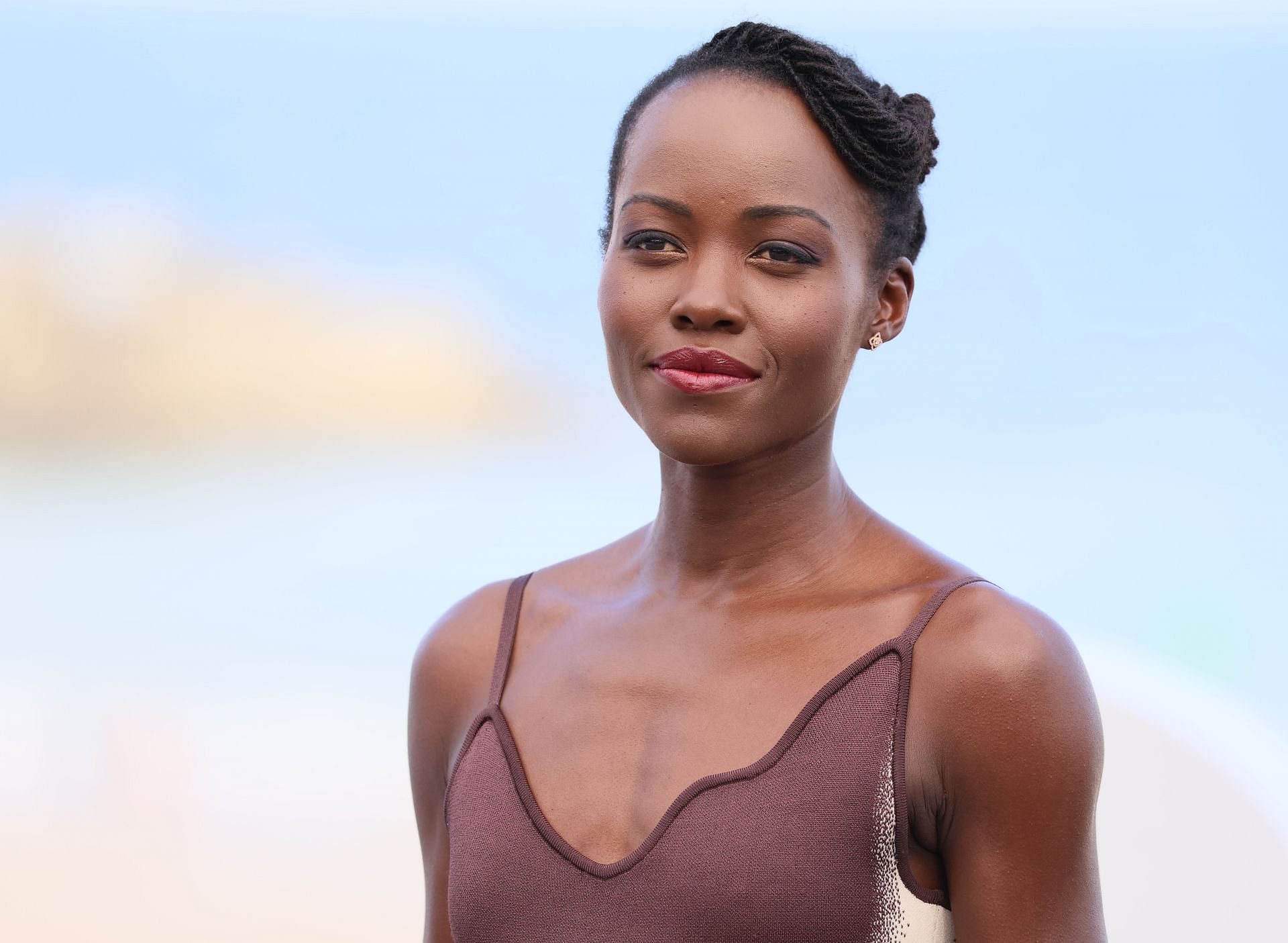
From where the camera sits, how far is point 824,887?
1.73m

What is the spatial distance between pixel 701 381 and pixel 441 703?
638 mm

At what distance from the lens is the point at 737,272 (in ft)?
6.06

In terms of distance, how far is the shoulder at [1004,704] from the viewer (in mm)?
1712

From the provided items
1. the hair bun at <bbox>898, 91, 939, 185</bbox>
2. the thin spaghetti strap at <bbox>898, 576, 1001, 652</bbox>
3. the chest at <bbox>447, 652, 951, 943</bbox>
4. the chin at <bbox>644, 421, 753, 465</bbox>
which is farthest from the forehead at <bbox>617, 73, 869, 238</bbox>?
the chest at <bbox>447, 652, 951, 943</bbox>

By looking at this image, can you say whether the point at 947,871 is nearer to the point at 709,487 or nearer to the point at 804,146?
the point at 709,487

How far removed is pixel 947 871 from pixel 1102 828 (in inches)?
57.4

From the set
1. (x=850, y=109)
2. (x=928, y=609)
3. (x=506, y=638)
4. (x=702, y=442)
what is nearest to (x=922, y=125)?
(x=850, y=109)

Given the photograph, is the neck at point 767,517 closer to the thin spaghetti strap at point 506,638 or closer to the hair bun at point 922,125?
A: the thin spaghetti strap at point 506,638

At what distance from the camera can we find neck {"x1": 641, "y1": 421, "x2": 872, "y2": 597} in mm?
1964

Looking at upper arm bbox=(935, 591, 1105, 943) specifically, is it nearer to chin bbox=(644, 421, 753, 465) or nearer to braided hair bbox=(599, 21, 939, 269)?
chin bbox=(644, 421, 753, 465)

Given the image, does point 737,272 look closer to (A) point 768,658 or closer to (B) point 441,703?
(A) point 768,658

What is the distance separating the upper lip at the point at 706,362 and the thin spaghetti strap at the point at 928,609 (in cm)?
32

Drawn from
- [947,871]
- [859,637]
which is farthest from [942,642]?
[947,871]

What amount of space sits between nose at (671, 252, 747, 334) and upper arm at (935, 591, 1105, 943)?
0.43 m
